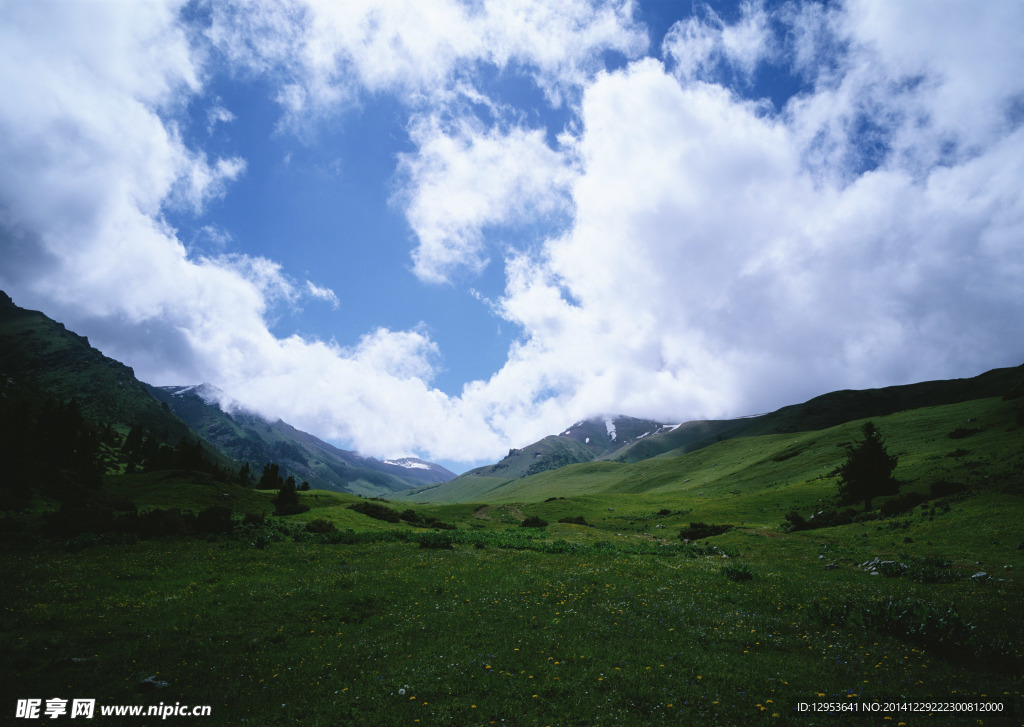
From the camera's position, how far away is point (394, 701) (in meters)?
11.4

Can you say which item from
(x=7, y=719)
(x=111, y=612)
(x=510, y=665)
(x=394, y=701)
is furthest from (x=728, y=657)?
(x=111, y=612)

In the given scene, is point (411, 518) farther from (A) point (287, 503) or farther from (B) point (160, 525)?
(B) point (160, 525)

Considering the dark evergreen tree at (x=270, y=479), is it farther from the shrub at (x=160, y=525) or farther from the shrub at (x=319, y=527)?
the shrub at (x=160, y=525)

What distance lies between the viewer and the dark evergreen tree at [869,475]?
→ 52031 millimetres

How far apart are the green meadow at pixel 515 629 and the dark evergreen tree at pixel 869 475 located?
54.3 ft

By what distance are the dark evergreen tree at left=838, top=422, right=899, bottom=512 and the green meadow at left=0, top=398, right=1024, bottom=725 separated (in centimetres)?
1656

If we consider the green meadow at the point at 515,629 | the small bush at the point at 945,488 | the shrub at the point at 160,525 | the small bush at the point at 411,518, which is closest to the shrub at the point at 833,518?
the small bush at the point at 945,488

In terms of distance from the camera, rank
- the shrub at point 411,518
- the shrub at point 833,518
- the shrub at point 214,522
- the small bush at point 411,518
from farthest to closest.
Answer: the shrub at point 411,518 → the small bush at point 411,518 → the shrub at point 833,518 → the shrub at point 214,522

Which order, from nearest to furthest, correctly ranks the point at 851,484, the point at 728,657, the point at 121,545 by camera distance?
the point at 728,657 → the point at 121,545 → the point at 851,484

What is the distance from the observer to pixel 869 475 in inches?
2076

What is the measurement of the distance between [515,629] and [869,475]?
5704 centimetres

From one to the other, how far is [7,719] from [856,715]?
65.5 ft

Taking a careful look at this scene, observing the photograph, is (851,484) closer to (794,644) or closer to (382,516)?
(794,644)

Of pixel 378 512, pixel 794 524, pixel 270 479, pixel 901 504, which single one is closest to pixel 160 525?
pixel 378 512
